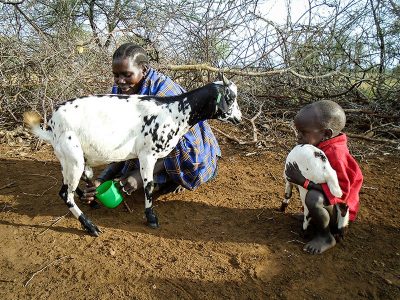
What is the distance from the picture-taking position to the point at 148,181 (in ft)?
10.3

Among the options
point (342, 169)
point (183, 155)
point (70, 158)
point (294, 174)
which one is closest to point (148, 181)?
point (183, 155)

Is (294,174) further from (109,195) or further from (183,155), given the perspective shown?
(109,195)

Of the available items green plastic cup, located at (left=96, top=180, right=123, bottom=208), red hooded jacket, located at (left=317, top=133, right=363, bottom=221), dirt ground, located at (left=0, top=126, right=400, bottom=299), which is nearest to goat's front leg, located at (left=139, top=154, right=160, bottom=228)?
dirt ground, located at (left=0, top=126, right=400, bottom=299)

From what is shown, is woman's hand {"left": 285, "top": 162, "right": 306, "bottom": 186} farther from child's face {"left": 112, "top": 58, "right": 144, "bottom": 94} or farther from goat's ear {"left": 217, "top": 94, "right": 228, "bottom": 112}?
child's face {"left": 112, "top": 58, "right": 144, "bottom": 94}

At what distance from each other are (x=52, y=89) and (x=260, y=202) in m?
3.57

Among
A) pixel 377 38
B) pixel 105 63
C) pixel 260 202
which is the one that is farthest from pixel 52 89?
pixel 377 38

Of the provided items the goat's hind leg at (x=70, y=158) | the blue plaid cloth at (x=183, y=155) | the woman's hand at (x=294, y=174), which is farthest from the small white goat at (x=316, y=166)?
the goat's hind leg at (x=70, y=158)

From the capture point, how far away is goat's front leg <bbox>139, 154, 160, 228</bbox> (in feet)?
10.0

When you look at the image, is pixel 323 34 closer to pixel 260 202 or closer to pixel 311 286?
pixel 260 202

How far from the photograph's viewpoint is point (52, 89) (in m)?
5.27

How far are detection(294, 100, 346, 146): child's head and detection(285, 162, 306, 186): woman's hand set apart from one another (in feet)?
0.75

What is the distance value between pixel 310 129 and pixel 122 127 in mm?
1512

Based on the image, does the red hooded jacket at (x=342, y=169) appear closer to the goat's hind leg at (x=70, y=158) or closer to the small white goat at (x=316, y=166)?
the small white goat at (x=316, y=166)

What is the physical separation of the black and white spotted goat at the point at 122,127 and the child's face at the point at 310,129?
0.63 metres
